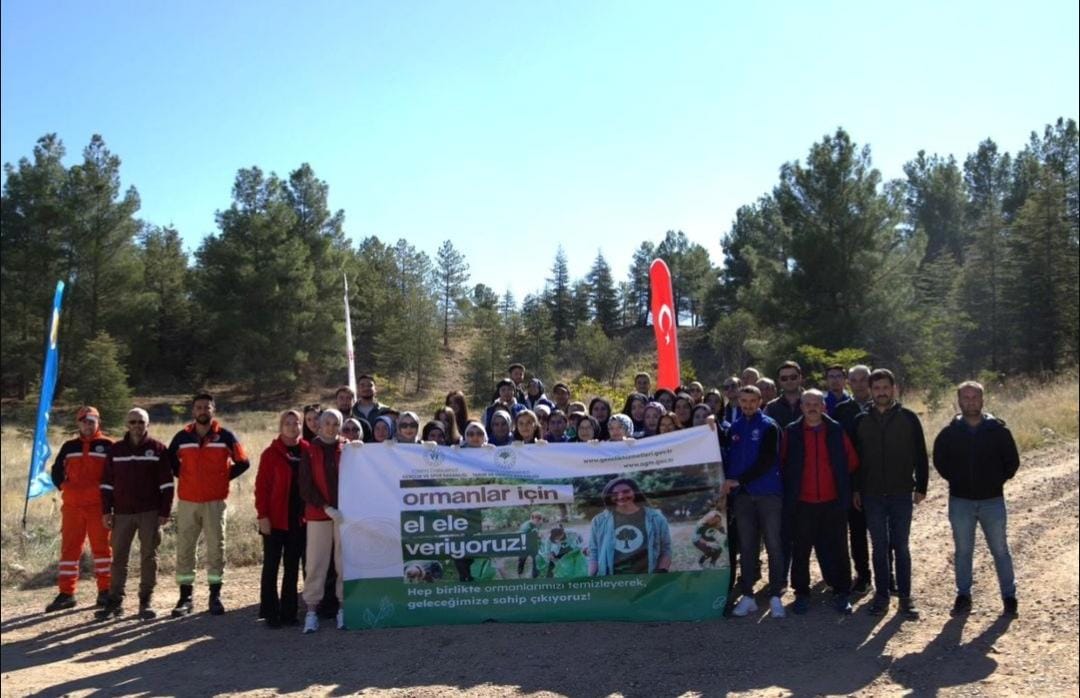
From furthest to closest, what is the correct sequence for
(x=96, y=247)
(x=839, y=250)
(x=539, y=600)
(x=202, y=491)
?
(x=96, y=247) < (x=839, y=250) < (x=202, y=491) < (x=539, y=600)

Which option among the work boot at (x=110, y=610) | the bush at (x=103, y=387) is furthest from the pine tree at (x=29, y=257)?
the work boot at (x=110, y=610)

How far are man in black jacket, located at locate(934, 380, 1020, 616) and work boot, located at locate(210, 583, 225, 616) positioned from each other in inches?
280

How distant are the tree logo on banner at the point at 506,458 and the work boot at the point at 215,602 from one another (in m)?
3.31

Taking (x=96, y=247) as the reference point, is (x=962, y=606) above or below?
below

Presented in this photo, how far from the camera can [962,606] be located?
722 centimetres

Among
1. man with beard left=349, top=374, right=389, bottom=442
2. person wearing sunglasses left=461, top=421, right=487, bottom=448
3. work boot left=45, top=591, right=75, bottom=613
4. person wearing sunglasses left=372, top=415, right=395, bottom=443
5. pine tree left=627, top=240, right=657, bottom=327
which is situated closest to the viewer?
person wearing sunglasses left=461, top=421, right=487, bottom=448

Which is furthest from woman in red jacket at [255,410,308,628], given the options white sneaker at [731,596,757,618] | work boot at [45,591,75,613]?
white sneaker at [731,596,757,618]

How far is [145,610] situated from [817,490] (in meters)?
6.81

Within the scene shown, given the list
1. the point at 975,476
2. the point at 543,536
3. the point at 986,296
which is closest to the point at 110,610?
the point at 543,536

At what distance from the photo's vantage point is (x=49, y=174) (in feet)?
130

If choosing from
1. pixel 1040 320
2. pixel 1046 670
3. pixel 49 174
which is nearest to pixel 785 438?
pixel 1046 670

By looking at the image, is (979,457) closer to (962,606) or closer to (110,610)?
(962,606)

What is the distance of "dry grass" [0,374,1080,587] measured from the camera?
10.9 meters

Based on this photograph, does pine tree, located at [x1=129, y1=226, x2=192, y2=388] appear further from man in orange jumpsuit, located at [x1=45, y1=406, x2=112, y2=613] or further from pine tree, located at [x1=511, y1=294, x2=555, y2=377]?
man in orange jumpsuit, located at [x1=45, y1=406, x2=112, y2=613]
